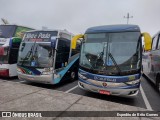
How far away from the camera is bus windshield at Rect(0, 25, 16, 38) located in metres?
10.5

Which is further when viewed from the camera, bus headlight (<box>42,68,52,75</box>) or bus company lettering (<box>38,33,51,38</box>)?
bus company lettering (<box>38,33,51,38</box>)

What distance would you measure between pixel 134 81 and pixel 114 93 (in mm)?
818

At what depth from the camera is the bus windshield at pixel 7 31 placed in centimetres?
1051

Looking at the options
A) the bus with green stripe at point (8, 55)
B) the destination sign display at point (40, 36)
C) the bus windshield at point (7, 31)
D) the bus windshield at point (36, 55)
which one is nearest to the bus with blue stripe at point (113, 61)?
the bus windshield at point (36, 55)

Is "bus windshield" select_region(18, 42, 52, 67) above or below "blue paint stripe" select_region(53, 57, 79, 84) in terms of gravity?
above

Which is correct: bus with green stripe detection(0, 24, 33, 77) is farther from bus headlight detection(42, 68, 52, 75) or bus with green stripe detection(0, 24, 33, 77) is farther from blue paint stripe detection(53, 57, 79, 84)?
blue paint stripe detection(53, 57, 79, 84)

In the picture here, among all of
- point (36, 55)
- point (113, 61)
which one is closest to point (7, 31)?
point (36, 55)

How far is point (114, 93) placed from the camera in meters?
5.88

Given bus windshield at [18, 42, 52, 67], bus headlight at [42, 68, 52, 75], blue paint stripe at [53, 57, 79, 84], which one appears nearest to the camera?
bus headlight at [42, 68, 52, 75]

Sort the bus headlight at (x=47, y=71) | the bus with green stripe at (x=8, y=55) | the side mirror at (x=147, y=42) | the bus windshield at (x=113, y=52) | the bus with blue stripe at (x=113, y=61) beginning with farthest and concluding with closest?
the bus with green stripe at (x=8, y=55)
the bus headlight at (x=47, y=71)
the side mirror at (x=147, y=42)
the bus windshield at (x=113, y=52)
the bus with blue stripe at (x=113, y=61)

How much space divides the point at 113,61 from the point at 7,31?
7.81 metres

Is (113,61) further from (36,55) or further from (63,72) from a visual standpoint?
(36,55)

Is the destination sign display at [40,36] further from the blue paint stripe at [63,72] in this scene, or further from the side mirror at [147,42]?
the side mirror at [147,42]

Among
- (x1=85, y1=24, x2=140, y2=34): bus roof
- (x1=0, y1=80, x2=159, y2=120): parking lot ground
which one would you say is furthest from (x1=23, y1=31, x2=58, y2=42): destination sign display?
(x1=0, y1=80, x2=159, y2=120): parking lot ground
